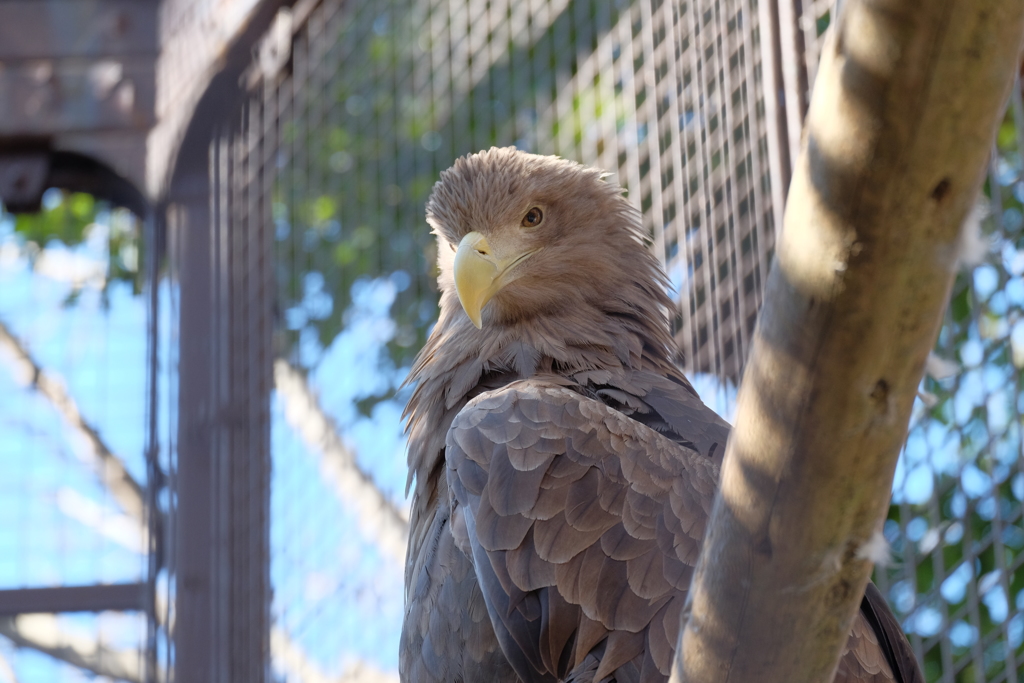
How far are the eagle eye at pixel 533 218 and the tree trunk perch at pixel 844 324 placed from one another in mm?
1804

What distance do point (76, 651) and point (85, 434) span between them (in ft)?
4.31

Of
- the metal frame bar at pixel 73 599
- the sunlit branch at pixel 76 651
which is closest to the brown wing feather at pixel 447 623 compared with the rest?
the metal frame bar at pixel 73 599

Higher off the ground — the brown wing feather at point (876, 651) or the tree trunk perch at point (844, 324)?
the tree trunk perch at point (844, 324)

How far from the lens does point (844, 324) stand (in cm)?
83

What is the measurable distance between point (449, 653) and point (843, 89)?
1577 mm

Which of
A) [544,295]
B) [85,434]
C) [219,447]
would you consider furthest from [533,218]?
[85,434]

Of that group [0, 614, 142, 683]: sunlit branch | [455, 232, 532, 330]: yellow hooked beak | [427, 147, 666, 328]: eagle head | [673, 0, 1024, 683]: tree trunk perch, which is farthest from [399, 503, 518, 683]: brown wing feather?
[0, 614, 142, 683]: sunlit branch

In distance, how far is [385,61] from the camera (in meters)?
7.58

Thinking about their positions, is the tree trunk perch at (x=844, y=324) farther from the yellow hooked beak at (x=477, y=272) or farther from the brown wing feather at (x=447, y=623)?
the yellow hooked beak at (x=477, y=272)

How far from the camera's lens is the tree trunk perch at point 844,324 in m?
0.76

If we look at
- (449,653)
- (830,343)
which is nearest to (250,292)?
(449,653)

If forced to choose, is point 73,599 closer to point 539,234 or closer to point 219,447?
point 219,447

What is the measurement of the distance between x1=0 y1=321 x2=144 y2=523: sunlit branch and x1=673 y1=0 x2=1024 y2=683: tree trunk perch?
6.12 meters

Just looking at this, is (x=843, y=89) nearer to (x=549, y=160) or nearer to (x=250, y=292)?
(x=549, y=160)
